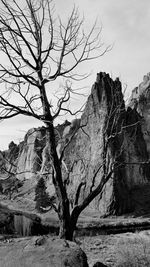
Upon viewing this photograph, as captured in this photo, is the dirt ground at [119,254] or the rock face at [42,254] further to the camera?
the dirt ground at [119,254]

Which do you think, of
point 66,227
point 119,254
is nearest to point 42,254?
point 66,227

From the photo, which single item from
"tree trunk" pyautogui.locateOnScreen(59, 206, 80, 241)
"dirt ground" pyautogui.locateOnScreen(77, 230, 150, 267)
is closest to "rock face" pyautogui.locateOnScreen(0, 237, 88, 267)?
"tree trunk" pyautogui.locateOnScreen(59, 206, 80, 241)

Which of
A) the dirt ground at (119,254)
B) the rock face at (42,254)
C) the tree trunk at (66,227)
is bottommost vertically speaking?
the dirt ground at (119,254)

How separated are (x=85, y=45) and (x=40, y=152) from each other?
268 feet

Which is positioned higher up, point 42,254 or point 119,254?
point 42,254

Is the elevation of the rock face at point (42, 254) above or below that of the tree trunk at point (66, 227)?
below

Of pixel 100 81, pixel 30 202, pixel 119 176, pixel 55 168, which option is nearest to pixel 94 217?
pixel 119 176

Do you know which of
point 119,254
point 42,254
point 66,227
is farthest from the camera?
point 119,254

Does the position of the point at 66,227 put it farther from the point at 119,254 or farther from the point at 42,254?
the point at 119,254

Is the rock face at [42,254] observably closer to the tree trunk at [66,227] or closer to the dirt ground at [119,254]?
the tree trunk at [66,227]

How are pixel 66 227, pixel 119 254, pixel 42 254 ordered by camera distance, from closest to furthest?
pixel 42 254 < pixel 66 227 < pixel 119 254

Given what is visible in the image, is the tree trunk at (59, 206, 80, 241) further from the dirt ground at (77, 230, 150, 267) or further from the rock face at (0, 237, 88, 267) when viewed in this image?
the rock face at (0, 237, 88, 267)

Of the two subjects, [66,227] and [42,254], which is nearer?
[42,254]

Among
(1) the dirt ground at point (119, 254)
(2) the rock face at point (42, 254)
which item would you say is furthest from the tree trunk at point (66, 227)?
(2) the rock face at point (42, 254)
